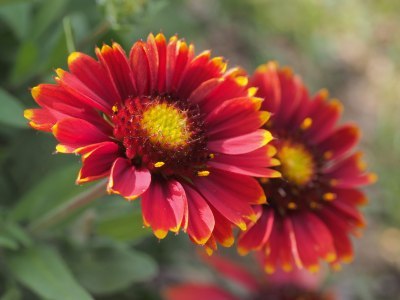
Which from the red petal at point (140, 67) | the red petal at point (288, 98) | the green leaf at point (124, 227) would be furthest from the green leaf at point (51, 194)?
the red petal at point (288, 98)

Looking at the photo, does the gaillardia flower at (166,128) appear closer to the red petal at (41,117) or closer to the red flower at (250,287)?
the red petal at (41,117)

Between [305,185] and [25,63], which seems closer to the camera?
[305,185]

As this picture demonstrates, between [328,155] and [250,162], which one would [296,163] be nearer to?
[328,155]

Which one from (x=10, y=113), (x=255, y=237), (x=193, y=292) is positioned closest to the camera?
(x=255, y=237)

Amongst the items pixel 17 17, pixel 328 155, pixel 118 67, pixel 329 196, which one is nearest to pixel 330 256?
pixel 329 196

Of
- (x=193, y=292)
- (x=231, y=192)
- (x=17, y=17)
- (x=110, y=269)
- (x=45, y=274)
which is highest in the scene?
(x=231, y=192)

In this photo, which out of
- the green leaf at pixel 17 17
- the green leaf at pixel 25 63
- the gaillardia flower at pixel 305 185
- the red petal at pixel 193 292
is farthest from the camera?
the red petal at pixel 193 292

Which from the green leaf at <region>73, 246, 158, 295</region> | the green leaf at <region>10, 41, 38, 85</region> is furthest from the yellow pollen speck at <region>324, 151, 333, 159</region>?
the green leaf at <region>10, 41, 38, 85</region>
